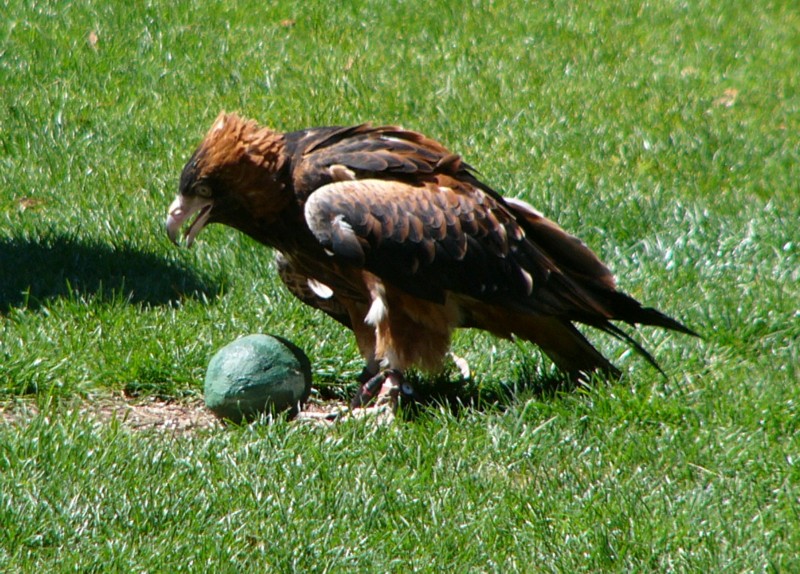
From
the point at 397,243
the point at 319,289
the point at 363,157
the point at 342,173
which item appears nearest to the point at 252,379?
the point at 319,289

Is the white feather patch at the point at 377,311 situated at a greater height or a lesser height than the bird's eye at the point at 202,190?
lesser

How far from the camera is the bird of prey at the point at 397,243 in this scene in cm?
479

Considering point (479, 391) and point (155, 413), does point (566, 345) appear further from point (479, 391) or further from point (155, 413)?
point (155, 413)

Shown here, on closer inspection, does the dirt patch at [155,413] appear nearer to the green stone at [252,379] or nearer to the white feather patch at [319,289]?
the green stone at [252,379]

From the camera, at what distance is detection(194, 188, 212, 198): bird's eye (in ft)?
15.9

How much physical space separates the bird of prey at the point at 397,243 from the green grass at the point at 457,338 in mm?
309

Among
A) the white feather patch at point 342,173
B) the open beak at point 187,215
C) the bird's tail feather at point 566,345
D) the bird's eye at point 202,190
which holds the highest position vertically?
the white feather patch at point 342,173

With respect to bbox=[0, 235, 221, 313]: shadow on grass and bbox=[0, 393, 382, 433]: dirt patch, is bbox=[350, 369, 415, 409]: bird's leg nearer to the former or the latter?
bbox=[0, 393, 382, 433]: dirt patch

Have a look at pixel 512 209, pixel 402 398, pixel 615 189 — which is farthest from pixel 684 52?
pixel 402 398

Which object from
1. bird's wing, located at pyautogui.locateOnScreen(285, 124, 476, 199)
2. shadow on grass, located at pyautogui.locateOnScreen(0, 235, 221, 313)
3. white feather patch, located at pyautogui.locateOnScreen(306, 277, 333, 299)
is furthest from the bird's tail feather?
shadow on grass, located at pyautogui.locateOnScreen(0, 235, 221, 313)

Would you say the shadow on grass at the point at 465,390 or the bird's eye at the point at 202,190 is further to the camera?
the shadow on grass at the point at 465,390

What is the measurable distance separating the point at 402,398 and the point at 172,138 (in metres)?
3.43

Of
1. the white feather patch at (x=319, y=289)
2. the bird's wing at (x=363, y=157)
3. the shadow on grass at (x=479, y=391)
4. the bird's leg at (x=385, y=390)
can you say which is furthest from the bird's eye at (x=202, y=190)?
the shadow on grass at (x=479, y=391)

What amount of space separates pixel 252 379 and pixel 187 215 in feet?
2.54
